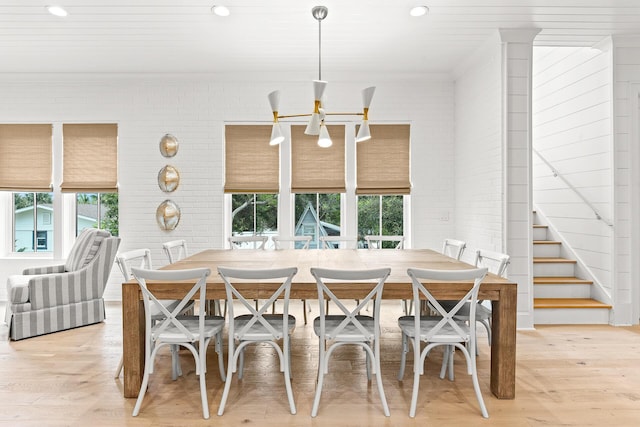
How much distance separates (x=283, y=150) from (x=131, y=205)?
6.65ft

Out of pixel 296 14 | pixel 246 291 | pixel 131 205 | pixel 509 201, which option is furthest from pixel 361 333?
pixel 131 205

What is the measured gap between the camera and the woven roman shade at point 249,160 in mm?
5133

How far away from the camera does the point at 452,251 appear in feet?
16.0

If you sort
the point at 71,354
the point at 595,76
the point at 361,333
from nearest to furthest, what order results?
the point at 361,333, the point at 71,354, the point at 595,76

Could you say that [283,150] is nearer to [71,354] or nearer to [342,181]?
[342,181]

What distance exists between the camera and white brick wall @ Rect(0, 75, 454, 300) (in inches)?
200

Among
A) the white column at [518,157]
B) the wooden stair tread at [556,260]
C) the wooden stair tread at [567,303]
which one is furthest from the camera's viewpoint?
the wooden stair tread at [556,260]

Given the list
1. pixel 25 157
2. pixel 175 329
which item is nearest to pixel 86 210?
pixel 25 157

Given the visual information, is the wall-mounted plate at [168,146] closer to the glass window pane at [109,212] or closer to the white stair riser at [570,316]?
the glass window pane at [109,212]

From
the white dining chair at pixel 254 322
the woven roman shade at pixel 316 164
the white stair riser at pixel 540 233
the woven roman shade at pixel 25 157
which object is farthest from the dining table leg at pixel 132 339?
the white stair riser at pixel 540 233

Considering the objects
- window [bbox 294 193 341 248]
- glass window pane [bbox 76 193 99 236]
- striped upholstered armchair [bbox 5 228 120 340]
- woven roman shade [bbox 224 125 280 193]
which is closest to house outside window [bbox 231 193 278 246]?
woven roman shade [bbox 224 125 280 193]

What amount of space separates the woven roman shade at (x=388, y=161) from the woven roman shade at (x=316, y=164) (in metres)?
0.25

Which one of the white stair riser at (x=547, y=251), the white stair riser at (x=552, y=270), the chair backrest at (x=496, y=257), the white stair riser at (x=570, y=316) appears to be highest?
the chair backrest at (x=496, y=257)

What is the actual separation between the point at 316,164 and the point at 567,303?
3.17 m
